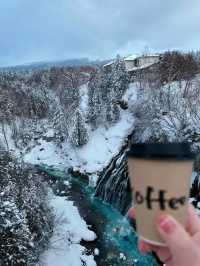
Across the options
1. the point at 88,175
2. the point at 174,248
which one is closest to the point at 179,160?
the point at 174,248

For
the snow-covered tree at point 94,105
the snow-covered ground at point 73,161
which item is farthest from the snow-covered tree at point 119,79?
the snow-covered tree at point 94,105

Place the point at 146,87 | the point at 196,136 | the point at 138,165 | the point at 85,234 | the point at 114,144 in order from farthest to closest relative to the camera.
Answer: the point at 146,87
the point at 114,144
the point at 196,136
the point at 85,234
the point at 138,165

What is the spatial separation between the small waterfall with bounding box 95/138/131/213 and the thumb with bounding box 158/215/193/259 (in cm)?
2383

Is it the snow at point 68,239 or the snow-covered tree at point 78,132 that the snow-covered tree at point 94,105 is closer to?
the snow-covered tree at point 78,132

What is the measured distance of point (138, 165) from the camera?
2.16 meters

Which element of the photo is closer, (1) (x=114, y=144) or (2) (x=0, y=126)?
(1) (x=114, y=144)

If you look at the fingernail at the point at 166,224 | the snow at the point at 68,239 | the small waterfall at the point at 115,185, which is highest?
the fingernail at the point at 166,224

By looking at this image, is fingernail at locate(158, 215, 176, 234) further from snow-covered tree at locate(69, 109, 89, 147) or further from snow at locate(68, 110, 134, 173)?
snow-covered tree at locate(69, 109, 89, 147)

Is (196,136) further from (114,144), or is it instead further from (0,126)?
(0,126)

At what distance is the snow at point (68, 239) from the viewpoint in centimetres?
2055

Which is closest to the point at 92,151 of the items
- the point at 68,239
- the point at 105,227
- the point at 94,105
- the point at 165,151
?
the point at 94,105

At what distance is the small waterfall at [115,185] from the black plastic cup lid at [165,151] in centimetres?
2378

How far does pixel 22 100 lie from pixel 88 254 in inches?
1319

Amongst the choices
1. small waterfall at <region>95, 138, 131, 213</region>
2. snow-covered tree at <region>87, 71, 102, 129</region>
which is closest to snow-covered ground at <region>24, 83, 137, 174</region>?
snow-covered tree at <region>87, 71, 102, 129</region>
